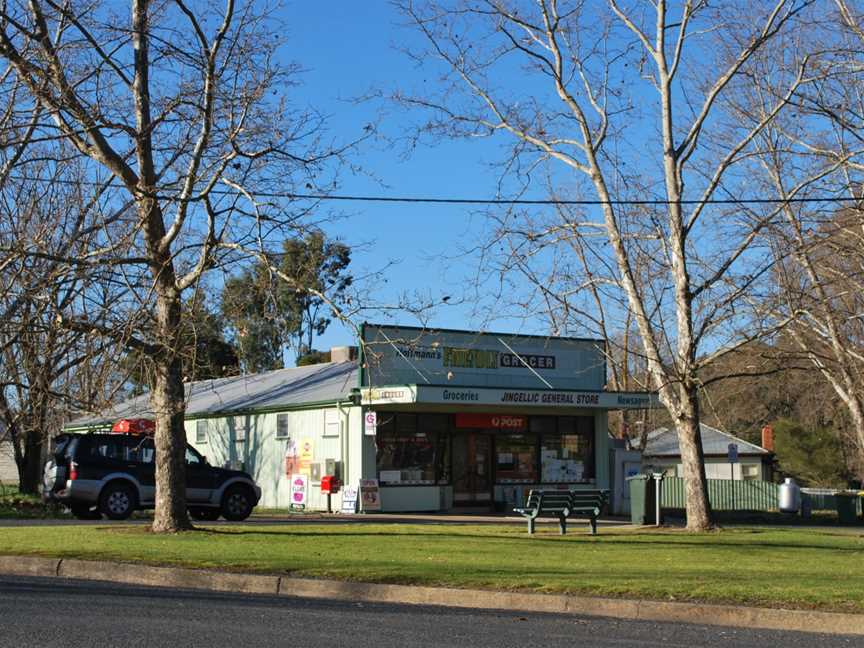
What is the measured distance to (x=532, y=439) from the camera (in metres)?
33.1

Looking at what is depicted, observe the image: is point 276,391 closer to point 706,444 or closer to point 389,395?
point 389,395

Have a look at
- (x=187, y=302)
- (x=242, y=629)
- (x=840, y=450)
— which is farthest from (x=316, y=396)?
(x=840, y=450)

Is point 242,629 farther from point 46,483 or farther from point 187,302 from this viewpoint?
point 46,483

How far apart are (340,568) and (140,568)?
2.49 metres

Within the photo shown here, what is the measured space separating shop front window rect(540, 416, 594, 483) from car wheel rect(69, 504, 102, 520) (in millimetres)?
13280

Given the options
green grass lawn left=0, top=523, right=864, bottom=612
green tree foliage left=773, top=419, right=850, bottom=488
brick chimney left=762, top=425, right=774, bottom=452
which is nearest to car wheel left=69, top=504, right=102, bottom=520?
green grass lawn left=0, top=523, right=864, bottom=612

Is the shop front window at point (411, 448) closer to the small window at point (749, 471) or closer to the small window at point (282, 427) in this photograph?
the small window at point (282, 427)

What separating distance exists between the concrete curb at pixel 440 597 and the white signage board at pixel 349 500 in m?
14.3

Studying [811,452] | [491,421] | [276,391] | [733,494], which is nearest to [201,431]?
[276,391]

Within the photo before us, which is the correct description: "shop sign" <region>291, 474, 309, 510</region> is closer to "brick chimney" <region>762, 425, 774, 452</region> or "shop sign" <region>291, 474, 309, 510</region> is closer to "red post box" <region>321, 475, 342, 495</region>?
"red post box" <region>321, 475, 342, 495</region>

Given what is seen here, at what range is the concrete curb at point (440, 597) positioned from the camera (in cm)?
1091

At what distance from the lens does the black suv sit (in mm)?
24484

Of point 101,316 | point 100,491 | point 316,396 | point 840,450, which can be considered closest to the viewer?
point 101,316

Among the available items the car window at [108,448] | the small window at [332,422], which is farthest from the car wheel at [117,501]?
the small window at [332,422]
